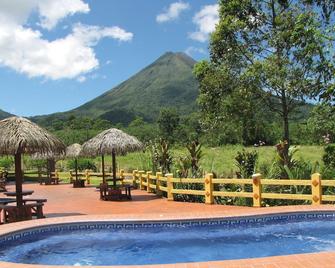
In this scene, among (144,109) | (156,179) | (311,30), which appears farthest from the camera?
(144,109)

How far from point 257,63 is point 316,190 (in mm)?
6899

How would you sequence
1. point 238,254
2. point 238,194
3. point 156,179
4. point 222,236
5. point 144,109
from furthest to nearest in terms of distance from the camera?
point 144,109, point 156,179, point 238,194, point 222,236, point 238,254

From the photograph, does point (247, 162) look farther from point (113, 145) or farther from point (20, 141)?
point (20, 141)

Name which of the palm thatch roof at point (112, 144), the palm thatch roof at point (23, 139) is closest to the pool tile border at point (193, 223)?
the palm thatch roof at point (23, 139)

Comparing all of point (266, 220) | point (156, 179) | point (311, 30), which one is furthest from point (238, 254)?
point (156, 179)

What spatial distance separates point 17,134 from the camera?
11805 millimetres

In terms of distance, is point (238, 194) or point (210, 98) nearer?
point (238, 194)

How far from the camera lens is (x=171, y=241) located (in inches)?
388

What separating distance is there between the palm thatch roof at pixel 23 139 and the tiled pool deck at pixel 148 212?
6.21 ft

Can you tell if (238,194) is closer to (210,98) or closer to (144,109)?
(210,98)

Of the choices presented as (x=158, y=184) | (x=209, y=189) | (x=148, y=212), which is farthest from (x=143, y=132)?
(x=148, y=212)

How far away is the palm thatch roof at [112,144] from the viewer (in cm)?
1706

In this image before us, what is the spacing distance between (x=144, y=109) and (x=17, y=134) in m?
165

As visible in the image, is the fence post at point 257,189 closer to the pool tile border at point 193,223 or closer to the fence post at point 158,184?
the pool tile border at point 193,223
